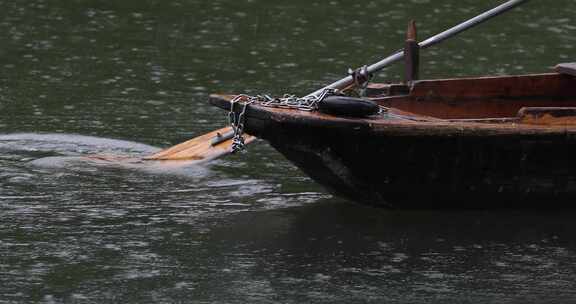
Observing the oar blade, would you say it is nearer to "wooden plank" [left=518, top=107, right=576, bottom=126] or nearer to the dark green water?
the dark green water

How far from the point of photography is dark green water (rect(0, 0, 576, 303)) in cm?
699

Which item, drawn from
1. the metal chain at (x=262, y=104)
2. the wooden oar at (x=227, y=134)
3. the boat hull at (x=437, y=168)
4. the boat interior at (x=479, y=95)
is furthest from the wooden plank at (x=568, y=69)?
the metal chain at (x=262, y=104)

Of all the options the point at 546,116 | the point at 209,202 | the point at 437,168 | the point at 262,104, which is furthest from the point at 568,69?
the point at 209,202

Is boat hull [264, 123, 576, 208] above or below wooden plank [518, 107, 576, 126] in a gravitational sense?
below

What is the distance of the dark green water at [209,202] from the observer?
6992 millimetres

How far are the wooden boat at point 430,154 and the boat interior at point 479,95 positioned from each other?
21 centimetres

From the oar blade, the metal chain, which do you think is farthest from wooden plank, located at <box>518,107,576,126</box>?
the oar blade

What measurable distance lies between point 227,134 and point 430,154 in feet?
5.44

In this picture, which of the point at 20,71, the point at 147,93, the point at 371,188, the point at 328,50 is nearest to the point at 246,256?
the point at 371,188

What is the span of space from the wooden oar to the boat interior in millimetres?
337

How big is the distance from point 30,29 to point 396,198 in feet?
24.2

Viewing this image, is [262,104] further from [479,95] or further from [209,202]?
[479,95]

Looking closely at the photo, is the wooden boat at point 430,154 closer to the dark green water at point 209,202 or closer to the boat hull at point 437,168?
the boat hull at point 437,168

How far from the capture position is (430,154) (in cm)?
796
